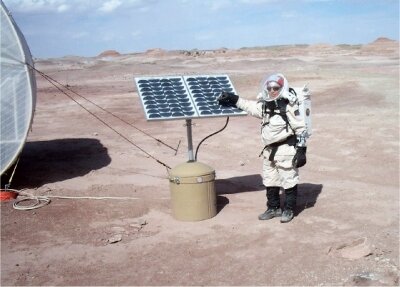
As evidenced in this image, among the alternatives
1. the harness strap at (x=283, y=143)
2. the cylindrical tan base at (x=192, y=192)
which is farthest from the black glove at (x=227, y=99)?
the cylindrical tan base at (x=192, y=192)

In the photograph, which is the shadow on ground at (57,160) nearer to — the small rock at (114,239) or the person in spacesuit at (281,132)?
the small rock at (114,239)

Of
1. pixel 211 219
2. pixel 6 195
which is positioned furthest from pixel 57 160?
pixel 211 219

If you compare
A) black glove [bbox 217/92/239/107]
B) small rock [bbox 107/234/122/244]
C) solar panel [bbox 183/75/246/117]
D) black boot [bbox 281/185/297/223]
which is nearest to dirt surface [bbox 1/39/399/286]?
small rock [bbox 107/234/122/244]

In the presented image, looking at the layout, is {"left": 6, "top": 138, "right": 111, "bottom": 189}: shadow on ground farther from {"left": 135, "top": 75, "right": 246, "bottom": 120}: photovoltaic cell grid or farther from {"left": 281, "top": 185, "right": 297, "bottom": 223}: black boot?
{"left": 281, "top": 185, "right": 297, "bottom": 223}: black boot

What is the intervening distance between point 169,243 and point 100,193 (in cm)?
263

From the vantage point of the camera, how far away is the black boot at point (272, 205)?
6532 millimetres

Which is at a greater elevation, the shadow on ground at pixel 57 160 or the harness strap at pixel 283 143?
the harness strap at pixel 283 143

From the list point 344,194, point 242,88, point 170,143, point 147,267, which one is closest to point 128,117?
point 170,143

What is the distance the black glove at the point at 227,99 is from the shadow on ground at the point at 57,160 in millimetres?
4101

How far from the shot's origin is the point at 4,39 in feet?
26.0

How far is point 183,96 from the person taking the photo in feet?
22.7

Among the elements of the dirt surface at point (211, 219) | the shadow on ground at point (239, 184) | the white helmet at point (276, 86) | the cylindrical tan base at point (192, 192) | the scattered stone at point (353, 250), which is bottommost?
the shadow on ground at point (239, 184)

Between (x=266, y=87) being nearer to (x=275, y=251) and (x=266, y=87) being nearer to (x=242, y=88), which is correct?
(x=275, y=251)

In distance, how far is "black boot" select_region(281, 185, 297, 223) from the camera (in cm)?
638
